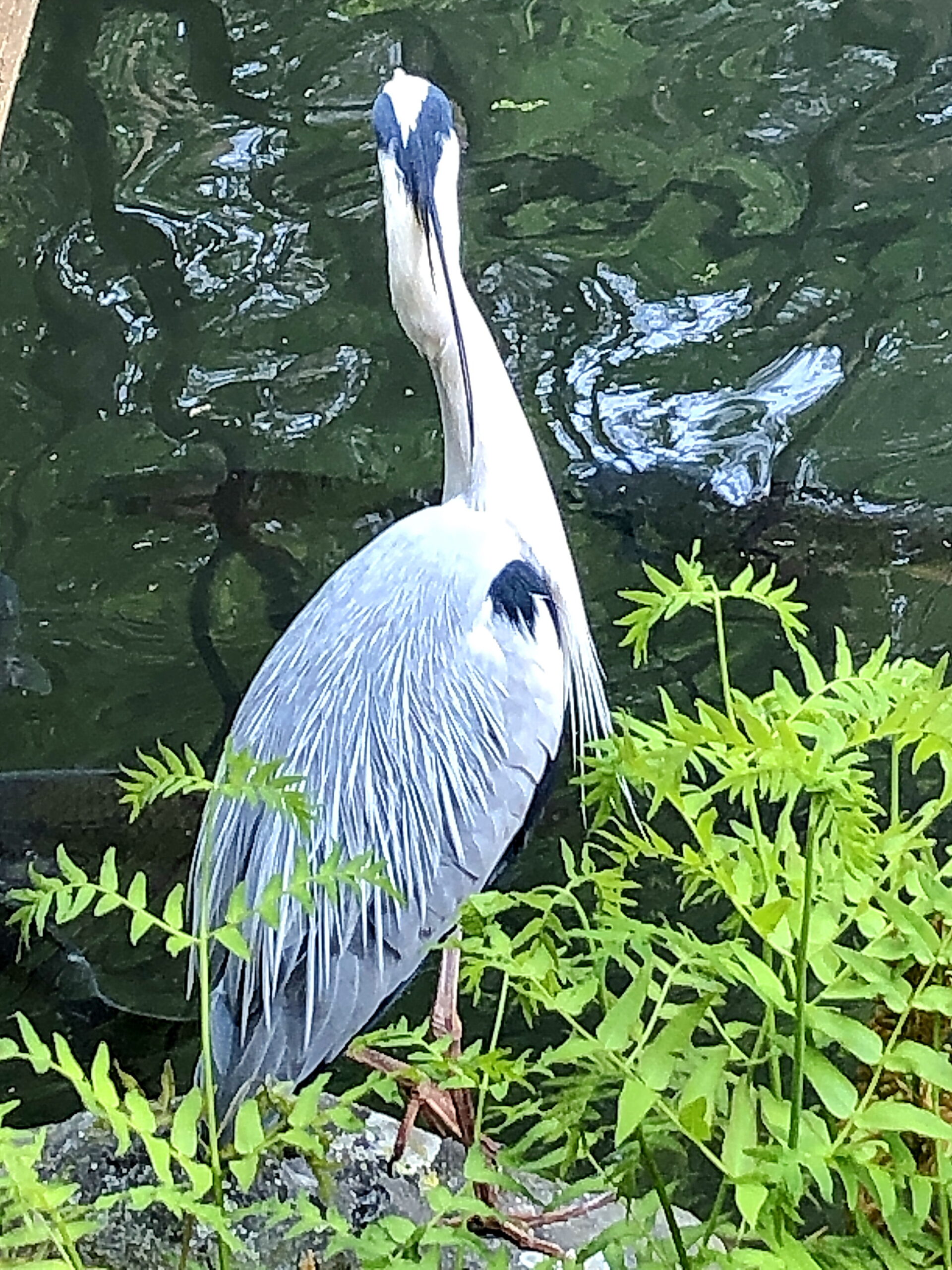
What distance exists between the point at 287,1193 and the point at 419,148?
1.05m

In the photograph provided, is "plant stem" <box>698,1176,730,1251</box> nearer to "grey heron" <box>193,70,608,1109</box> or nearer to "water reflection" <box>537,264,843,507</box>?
"grey heron" <box>193,70,608,1109</box>

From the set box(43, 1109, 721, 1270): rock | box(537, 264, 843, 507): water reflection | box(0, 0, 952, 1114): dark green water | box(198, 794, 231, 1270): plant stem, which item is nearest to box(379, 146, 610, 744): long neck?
box(43, 1109, 721, 1270): rock

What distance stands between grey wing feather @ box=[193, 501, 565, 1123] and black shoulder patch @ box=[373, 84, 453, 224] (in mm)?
370

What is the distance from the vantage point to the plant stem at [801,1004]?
60cm

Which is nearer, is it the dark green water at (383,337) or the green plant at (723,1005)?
the green plant at (723,1005)

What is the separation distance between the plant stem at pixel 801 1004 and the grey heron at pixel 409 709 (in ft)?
2.83

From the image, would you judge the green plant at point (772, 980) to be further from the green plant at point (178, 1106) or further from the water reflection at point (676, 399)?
the water reflection at point (676, 399)

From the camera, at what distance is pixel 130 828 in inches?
98.2

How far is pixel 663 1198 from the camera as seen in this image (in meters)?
0.67

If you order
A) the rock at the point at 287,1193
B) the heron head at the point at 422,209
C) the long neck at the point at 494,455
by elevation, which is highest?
the heron head at the point at 422,209

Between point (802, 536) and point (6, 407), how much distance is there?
1802 mm

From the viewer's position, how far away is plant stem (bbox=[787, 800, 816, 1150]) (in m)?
0.60

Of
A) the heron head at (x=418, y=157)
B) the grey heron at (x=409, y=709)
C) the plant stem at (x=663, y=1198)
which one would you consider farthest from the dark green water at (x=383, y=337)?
the plant stem at (x=663, y=1198)

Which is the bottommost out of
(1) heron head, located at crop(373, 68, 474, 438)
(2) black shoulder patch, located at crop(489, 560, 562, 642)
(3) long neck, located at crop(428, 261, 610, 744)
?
(2) black shoulder patch, located at crop(489, 560, 562, 642)
